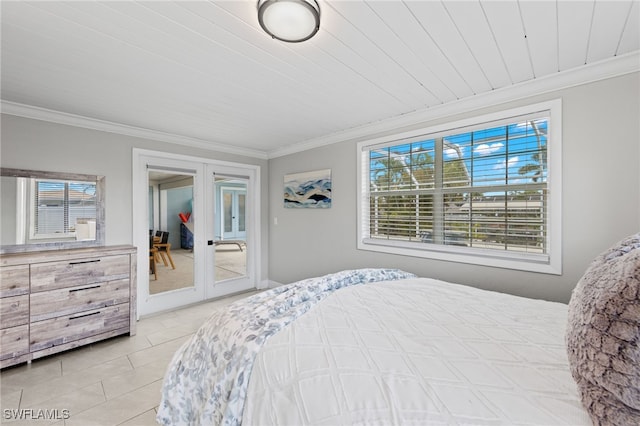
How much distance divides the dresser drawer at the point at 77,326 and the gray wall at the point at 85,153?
32.3 inches

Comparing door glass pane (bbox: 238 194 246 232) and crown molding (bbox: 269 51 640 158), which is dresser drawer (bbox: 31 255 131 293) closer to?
door glass pane (bbox: 238 194 246 232)

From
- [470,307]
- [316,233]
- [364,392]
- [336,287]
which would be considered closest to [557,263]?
[470,307]

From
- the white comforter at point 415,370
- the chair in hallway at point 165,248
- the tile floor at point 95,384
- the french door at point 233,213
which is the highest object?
the french door at point 233,213

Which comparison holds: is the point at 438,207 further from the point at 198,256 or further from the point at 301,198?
the point at 198,256

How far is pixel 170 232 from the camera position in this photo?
371cm

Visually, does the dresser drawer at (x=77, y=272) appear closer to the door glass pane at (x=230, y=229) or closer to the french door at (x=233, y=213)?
the door glass pane at (x=230, y=229)

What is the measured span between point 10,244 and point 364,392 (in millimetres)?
3489

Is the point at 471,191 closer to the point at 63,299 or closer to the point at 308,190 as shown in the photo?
the point at 308,190

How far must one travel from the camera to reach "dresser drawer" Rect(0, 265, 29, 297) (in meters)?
2.21

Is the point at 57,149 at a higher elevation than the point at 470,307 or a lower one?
higher

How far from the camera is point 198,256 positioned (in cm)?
390

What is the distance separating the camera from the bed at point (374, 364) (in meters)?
0.86

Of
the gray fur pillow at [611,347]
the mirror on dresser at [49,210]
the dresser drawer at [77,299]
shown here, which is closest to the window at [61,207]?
the mirror on dresser at [49,210]

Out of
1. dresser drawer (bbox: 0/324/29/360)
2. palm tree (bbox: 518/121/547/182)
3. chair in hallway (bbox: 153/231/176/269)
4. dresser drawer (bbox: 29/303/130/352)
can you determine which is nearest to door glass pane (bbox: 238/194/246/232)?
chair in hallway (bbox: 153/231/176/269)
